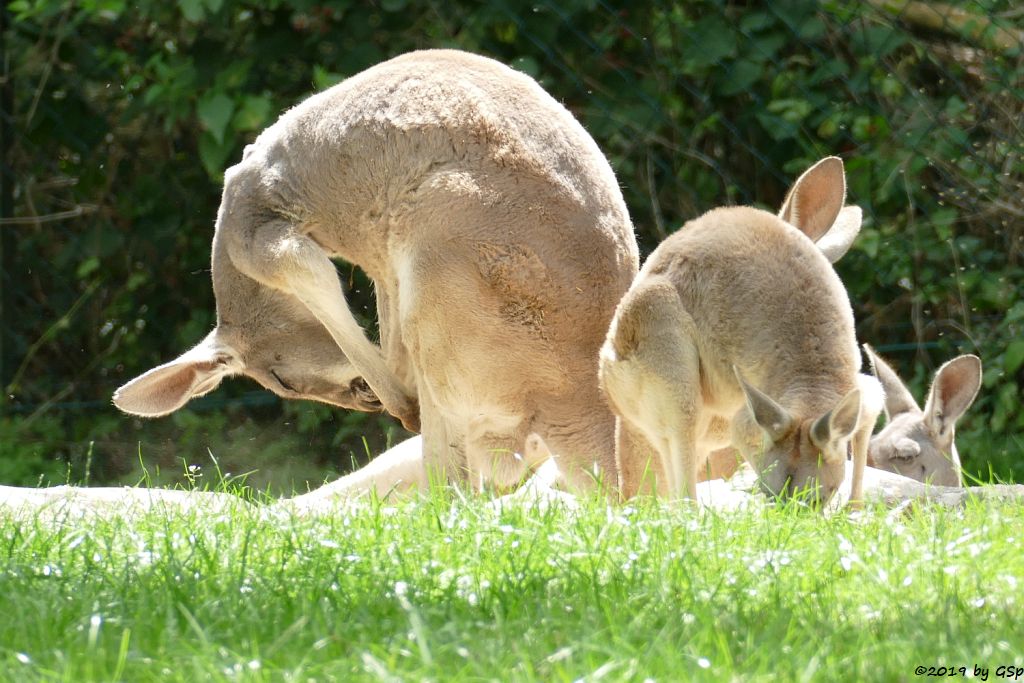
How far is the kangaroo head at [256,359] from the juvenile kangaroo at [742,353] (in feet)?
Answer: 5.23

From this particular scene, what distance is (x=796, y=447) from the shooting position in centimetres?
359

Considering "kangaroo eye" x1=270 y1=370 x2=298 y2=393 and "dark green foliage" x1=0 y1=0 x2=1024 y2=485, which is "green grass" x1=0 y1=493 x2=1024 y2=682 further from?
"dark green foliage" x1=0 y1=0 x2=1024 y2=485

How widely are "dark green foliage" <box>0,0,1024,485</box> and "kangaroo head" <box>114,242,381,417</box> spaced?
1.68 m

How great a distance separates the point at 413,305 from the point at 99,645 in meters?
2.14

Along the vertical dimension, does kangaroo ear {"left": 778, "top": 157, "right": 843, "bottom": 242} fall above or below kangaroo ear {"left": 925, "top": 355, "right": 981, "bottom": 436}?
above

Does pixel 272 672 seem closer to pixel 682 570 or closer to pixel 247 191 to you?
pixel 682 570

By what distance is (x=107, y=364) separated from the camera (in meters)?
7.95

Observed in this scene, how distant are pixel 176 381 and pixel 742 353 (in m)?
2.28

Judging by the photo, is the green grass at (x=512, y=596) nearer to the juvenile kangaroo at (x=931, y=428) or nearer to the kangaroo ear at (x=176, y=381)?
the juvenile kangaroo at (x=931, y=428)

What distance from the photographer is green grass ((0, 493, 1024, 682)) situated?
2391 millimetres

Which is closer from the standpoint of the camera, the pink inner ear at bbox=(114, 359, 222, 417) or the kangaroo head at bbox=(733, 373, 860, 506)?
the kangaroo head at bbox=(733, 373, 860, 506)

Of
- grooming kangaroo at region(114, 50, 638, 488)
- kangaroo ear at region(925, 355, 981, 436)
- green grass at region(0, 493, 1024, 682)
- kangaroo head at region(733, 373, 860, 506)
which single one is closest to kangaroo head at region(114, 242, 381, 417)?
grooming kangaroo at region(114, 50, 638, 488)

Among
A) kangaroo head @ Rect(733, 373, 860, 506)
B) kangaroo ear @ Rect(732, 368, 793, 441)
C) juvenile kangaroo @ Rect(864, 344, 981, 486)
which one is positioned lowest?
juvenile kangaroo @ Rect(864, 344, 981, 486)

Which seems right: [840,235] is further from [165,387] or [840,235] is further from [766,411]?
[165,387]
